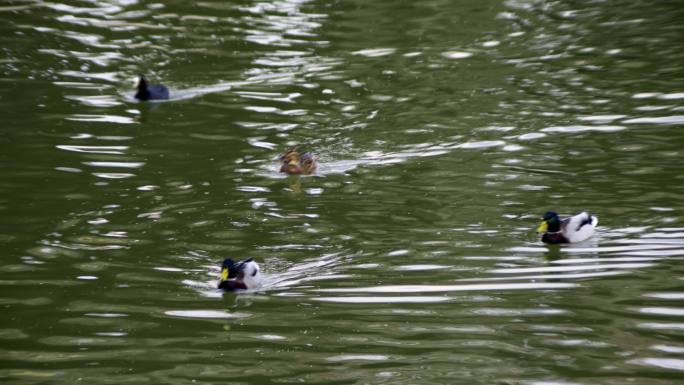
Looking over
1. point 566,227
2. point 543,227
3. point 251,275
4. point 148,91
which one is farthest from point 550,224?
point 148,91

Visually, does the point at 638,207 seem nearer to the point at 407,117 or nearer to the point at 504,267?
the point at 504,267

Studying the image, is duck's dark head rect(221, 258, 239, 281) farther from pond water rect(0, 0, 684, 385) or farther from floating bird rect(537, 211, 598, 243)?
floating bird rect(537, 211, 598, 243)

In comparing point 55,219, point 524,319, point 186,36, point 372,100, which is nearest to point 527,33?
point 372,100

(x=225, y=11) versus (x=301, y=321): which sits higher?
(x=225, y=11)

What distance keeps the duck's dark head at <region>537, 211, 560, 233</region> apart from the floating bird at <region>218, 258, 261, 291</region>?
3.17 meters

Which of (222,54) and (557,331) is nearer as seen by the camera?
(557,331)

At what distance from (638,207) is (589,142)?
323 cm

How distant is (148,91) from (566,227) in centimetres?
982

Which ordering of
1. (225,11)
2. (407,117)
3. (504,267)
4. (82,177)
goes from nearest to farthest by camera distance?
(504,267) → (82,177) → (407,117) → (225,11)

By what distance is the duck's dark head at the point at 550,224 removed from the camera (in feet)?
39.2

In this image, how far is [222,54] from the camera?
23.2m

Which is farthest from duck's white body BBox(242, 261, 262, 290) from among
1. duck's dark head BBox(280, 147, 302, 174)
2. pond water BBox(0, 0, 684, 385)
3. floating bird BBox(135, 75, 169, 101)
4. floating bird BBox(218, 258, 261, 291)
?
floating bird BBox(135, 75, 169, 101)

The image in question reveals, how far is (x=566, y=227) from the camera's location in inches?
466

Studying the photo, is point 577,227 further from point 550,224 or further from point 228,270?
point 228,270
